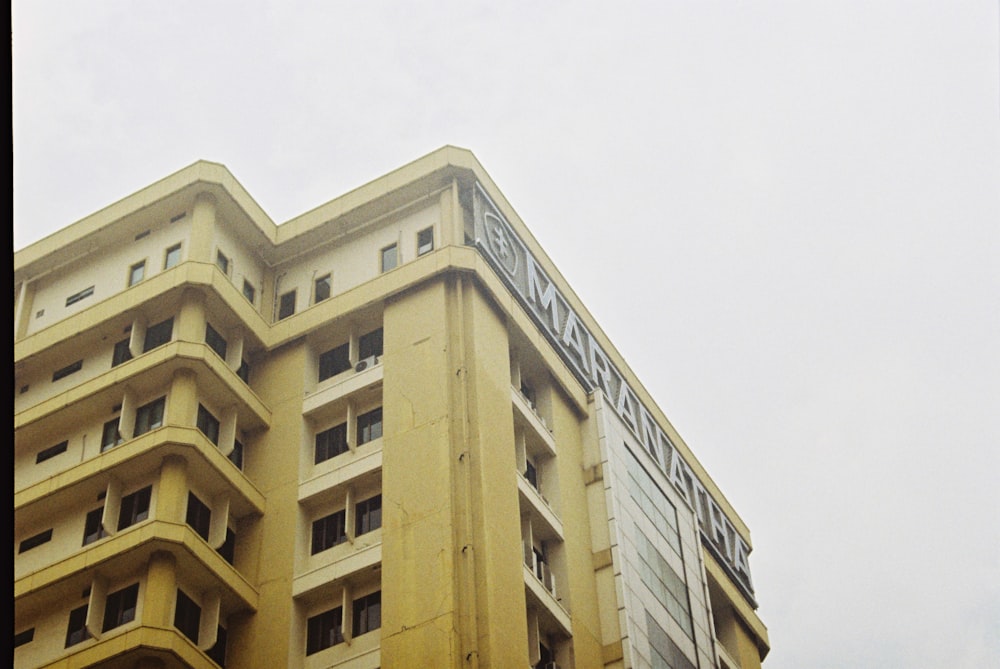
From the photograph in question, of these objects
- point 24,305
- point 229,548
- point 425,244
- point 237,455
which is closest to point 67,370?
point 24,305

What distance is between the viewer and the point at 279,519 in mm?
39375

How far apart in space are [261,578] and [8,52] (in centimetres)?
3241

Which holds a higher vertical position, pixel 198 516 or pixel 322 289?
pixel 322 289

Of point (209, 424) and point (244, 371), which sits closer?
point (209, 424)

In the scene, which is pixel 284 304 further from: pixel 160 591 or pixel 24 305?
pixel 160 591

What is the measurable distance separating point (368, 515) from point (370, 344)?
282 inches

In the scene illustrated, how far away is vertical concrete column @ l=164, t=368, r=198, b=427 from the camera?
38938mm

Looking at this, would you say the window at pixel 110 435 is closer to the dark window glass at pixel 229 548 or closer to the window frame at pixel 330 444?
the dark window glass at pixel 229 548

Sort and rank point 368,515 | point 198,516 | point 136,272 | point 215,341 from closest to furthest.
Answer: point 368,515, point 198,516, point 215,341, point 136,272

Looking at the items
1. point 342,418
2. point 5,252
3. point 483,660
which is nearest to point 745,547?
point 342,418

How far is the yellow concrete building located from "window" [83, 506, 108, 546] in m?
0.21

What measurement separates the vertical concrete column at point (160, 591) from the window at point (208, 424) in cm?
552

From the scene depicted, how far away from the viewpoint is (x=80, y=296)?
45969 mm

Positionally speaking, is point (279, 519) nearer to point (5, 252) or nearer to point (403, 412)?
point (403, 412)
